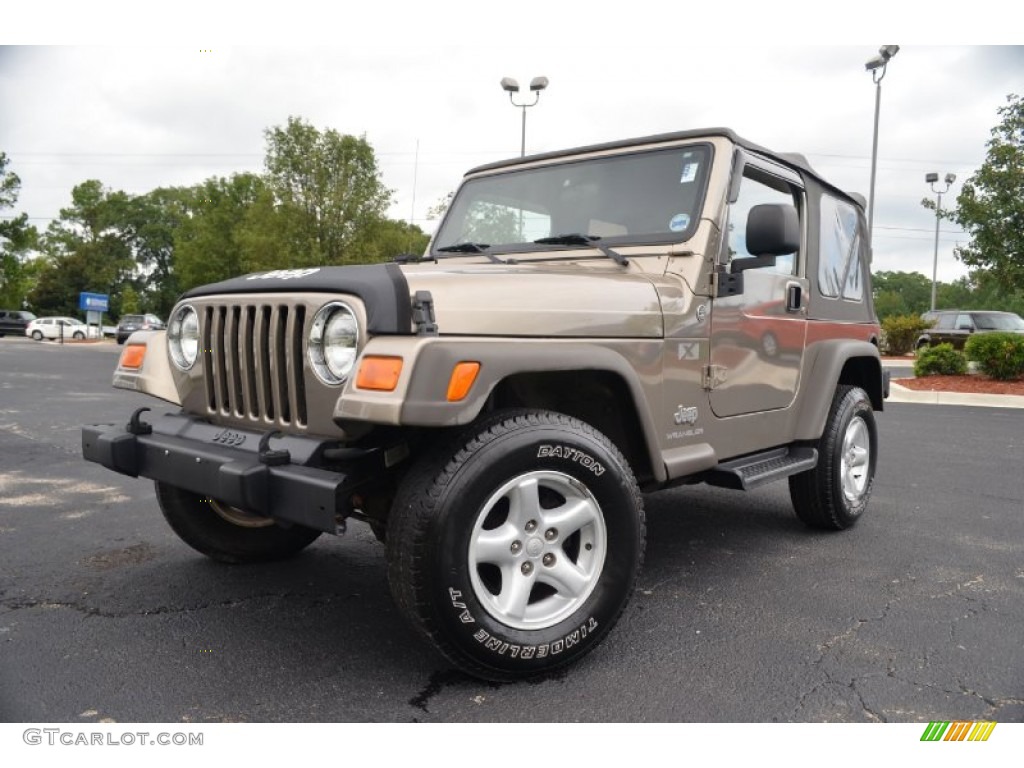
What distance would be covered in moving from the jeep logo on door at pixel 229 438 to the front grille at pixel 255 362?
0.23 ft

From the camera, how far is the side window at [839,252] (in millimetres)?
4469

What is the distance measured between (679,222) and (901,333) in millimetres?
26272

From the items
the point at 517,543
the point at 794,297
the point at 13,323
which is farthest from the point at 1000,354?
the point at 13,323

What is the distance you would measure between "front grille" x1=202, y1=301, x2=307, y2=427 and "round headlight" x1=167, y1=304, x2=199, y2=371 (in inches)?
5.0

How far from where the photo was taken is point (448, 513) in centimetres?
234

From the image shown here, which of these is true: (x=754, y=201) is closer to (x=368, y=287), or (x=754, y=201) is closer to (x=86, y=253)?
(x=368, y=287)

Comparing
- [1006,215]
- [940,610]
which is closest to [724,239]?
[940,610]

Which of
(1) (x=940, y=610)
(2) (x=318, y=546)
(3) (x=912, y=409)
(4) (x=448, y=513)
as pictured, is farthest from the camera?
(3) (x=912, y=409)

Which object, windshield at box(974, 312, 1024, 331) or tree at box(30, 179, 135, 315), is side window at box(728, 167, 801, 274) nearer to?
windshield at box(974, 312, 1024, 331)

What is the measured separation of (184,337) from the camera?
10.4ft

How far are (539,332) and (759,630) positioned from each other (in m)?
1.52

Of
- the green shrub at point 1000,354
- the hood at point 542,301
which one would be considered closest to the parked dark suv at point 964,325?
the green shrub at point 1000,354

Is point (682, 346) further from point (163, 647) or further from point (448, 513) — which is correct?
point (163, 647)

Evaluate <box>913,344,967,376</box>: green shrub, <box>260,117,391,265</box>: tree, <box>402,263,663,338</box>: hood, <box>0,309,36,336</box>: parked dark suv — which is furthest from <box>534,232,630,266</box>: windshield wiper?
<box>0,309,36,336</box>: parked dark suv
